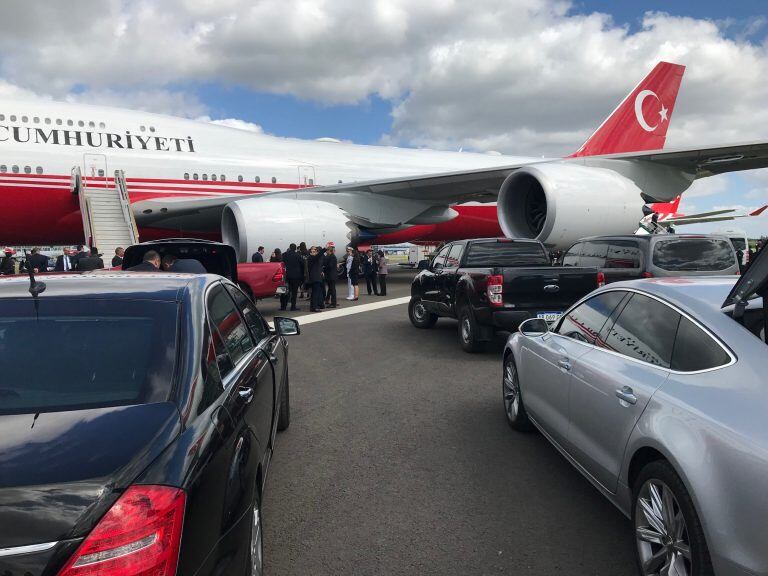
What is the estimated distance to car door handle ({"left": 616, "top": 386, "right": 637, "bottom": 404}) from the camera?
2.69m

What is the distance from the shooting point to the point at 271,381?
3.47 meters

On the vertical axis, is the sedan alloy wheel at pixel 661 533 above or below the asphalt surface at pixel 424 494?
above

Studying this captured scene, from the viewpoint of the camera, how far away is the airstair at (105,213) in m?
14.0

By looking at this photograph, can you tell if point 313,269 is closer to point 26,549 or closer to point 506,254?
point 506,254

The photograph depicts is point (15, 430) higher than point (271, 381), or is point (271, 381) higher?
point (15, 430)

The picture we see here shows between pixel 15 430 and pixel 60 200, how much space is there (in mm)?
14935

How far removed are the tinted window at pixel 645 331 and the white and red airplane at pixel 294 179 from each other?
9772 mm

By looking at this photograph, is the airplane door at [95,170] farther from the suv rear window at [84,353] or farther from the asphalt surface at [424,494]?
the suv rear window at [84,353]

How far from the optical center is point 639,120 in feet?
62.1

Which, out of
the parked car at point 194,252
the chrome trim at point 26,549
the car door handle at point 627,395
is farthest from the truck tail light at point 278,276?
the chrome trim at point 26,549

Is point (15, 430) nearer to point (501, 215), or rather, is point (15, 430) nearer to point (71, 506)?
point (71, 506)

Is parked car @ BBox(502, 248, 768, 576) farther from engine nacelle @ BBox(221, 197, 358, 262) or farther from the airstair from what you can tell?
the airstair

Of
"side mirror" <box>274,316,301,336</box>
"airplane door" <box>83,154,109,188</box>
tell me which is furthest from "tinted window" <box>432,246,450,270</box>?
"airplane door" <box>83,154,109,188</box>

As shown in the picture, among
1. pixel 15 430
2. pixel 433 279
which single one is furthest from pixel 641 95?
pixel 15 430
